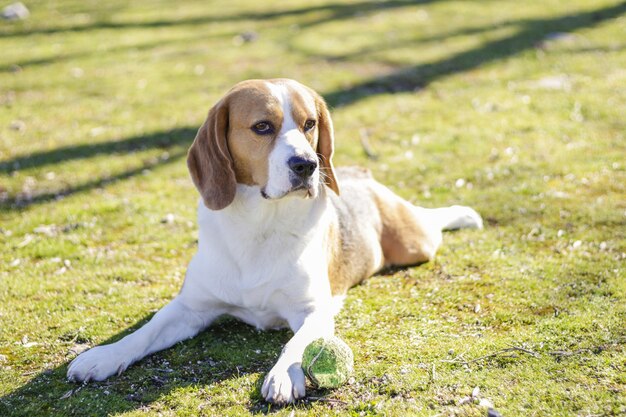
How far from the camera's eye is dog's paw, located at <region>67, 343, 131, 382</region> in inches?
194

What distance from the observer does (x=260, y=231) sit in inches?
208

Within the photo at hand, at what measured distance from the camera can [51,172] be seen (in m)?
9.78

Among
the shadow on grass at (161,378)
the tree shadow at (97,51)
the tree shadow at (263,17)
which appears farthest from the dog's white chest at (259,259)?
the tree shadow at (263,17)

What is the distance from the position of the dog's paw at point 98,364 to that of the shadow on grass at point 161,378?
1.9 inches

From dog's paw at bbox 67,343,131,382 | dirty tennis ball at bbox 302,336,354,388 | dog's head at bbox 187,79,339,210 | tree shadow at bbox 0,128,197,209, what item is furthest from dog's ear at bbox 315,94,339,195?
tree shadow at bbox 0,128,197,209

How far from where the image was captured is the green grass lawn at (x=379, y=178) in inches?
190

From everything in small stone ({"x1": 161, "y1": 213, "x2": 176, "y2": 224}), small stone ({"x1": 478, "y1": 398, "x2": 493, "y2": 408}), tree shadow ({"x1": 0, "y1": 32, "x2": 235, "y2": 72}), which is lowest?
small stone ({"x1": 161, "y1": 213, "x2": 176, "y2": 224})

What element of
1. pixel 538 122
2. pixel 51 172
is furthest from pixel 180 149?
pixel 538 122

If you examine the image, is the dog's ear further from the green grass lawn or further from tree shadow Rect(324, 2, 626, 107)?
tree shadow Rect(324, 2, 626, 107)

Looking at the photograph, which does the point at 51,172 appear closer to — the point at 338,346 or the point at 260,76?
the point at 260,76

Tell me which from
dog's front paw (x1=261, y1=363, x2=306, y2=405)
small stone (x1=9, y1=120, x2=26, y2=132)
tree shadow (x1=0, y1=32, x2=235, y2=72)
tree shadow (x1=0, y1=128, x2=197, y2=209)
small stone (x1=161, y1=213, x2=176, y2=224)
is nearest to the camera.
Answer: dog's front paw (x1=261, y1=363, x2=306, y2=405)

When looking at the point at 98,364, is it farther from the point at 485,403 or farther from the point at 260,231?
the point at 485,403

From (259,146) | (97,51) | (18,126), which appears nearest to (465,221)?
(259,146)

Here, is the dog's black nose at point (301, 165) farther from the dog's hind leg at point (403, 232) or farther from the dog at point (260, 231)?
the dog's hind leg at point (403, 232)
